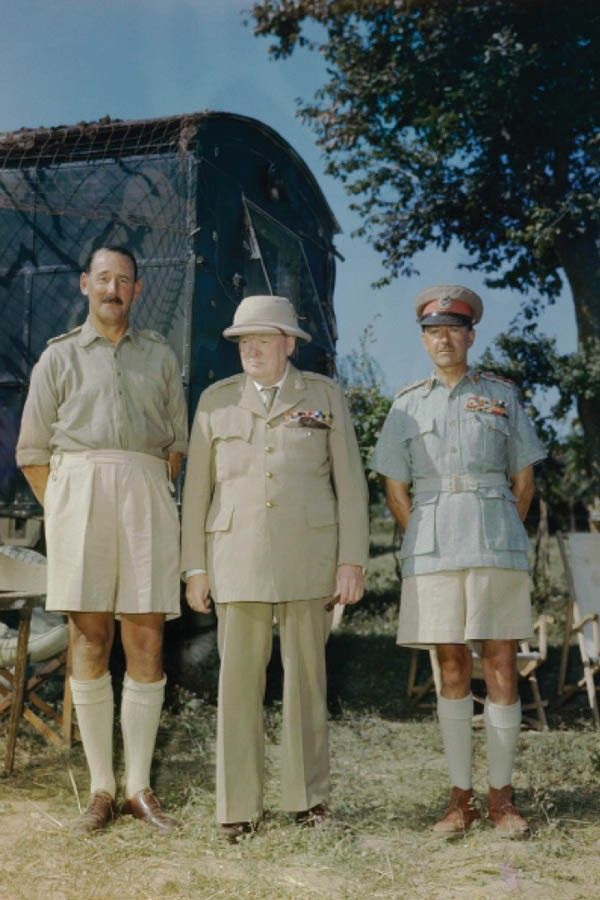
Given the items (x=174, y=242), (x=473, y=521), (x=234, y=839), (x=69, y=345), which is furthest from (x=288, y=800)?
(x=174, y=242)

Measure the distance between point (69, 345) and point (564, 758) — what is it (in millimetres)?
3620

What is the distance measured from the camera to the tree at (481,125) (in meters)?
10.2

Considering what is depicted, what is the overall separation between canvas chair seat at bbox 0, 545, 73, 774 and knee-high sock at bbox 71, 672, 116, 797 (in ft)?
3.54

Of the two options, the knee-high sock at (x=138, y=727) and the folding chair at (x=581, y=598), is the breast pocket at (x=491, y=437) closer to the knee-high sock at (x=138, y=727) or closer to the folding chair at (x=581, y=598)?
the knee-high sock at (x=138, y=727)

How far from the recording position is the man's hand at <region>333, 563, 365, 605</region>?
3.64 metres

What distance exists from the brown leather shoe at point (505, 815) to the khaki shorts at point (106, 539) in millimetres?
1512

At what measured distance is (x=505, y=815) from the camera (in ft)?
11.9

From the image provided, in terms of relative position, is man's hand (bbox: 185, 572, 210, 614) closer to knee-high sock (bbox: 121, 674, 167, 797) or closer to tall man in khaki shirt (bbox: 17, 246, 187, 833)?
tall man in khaki shirt (bbox: 17, 246, 187, 833)

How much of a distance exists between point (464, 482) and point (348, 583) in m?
0.65

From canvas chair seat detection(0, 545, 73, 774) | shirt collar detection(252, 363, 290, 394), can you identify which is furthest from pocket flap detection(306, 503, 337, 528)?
canvas chair seat detection(0, 545, 73, 774)

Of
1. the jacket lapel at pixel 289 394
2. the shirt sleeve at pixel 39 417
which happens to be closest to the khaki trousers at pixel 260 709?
the jacket lapel at pixel 289 394

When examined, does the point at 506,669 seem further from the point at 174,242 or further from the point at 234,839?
the point at 174,242

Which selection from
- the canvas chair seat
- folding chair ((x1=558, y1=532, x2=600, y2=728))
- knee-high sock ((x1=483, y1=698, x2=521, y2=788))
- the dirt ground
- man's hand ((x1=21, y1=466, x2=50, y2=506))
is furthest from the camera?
folding chair ((x1=558, y1=532, x2=600, y2=728))

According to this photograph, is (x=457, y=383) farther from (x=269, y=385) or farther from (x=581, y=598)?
(x=581, y=598)
